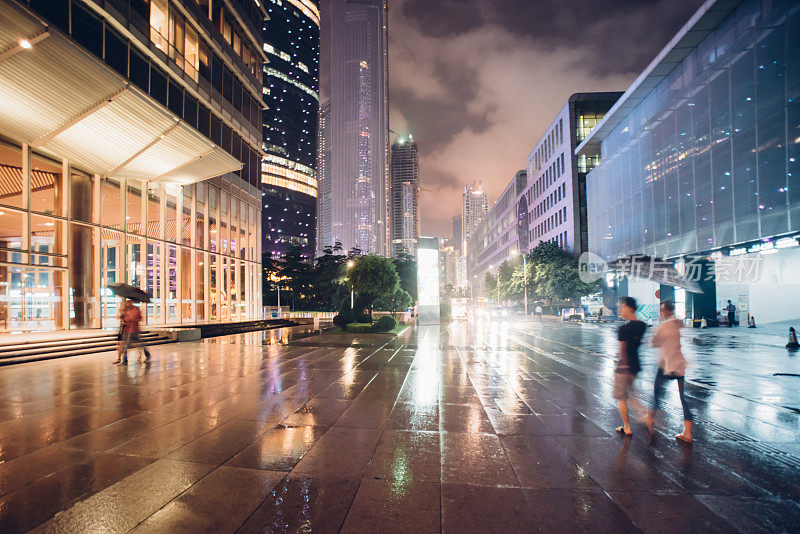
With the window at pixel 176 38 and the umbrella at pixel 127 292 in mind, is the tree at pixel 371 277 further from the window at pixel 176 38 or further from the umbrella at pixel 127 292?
the window at pixel 176 38

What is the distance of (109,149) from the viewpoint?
58.8 ft

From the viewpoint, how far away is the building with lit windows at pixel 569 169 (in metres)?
51.8

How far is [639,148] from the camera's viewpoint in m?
35.2

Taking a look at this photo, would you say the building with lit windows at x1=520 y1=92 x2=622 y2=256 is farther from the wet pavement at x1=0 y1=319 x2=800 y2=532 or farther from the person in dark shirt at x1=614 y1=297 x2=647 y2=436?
the person in dark shirt at x1=614 y1=297 x2=647 y2=436

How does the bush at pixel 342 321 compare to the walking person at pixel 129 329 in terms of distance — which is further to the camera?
the bush at pixel 342 321

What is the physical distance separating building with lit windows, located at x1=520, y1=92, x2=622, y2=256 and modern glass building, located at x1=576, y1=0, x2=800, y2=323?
1461 centimetres

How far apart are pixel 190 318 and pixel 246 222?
9800mm

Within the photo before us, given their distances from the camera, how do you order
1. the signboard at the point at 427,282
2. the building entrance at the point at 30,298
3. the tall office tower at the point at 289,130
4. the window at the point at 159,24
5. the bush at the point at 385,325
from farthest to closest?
the tall office tower at the point at 289,130 < the signboard at the point at 427,282 < the bush at the point at 385,325 < the window at the point at 159,24 < the building entrance at the point at 30,298

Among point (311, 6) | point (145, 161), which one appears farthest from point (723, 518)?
point (311, 6)

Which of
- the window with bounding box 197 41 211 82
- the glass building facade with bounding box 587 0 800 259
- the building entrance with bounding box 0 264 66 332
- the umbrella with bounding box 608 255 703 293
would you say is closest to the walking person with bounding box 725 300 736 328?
the umbrella with bounding box 608 255 703 293

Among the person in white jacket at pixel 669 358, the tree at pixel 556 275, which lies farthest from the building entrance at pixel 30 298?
the tree at pixel 556 275

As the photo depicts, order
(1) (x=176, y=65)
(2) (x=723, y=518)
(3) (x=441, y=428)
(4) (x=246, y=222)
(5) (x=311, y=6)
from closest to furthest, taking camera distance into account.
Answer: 1. (2) (x=723, y=518)
2. (3) (x=441, y=428)
3. (1) (x=176, y=65)
4. (4) (x=246, y=222)
5. (5) (x=311, y=6)

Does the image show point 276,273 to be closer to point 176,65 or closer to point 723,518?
point 176,65

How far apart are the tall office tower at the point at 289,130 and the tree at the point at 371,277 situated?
110467 millimetres
